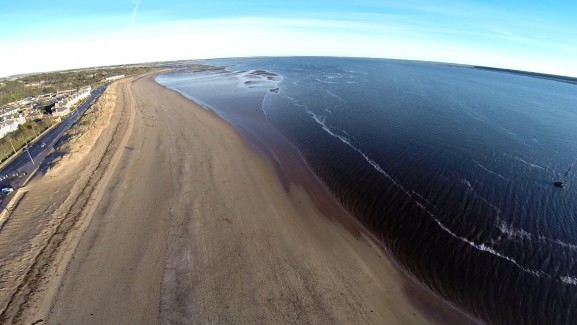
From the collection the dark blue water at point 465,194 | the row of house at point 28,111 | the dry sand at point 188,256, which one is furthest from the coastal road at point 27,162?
the dark blue water at point 465,194

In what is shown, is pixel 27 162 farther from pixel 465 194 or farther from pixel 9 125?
pixel 465 194

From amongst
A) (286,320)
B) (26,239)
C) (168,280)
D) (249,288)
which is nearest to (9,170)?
(26,239)

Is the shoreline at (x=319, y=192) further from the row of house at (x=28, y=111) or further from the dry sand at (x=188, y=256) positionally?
the row of house at (x=28, y=111)

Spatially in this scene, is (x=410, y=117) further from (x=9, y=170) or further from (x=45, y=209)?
(x=9, y=170)

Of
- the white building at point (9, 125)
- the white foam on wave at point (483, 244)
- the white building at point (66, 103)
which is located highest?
the white building at point (66, 103)

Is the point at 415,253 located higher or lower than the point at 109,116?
lower

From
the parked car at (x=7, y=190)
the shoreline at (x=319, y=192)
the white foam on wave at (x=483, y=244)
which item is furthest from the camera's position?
the parked car at (x=7, y=190)

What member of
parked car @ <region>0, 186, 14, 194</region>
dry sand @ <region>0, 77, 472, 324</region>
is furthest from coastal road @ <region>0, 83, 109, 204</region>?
dry sand @ <region>0, 77, 472, 324</region>

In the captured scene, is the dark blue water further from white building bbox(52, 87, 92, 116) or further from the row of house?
white building bbox(52, 87, 92, 116)

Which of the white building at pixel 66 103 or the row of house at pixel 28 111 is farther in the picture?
the white building at pixel 66 103
